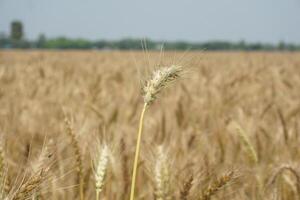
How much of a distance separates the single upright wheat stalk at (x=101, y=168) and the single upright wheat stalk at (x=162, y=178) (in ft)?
0.35

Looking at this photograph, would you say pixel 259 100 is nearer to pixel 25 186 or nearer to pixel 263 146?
pixel 263 146

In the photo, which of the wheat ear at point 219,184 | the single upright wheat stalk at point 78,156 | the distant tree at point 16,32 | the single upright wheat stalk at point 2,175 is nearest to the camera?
the single upright wheat stalk at point 2,175

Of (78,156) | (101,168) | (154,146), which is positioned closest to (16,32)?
(154,146)

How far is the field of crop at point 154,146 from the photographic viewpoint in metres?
0.91

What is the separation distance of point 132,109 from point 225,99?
831 mm

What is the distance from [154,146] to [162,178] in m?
0.50

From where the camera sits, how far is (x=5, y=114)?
2.58 metres

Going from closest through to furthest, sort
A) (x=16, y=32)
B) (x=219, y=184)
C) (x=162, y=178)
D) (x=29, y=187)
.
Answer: (x=29, y=187), (x=219, y=184), (x=162, y=178), (x=16, y=32)

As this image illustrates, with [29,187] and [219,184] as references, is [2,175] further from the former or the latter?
[219,184]

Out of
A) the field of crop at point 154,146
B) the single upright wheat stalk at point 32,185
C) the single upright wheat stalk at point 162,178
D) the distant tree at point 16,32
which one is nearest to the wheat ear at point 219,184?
the field of crop at point 154,146

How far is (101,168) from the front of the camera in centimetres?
94

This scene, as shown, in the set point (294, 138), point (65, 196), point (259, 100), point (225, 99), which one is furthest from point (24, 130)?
point (259, 100)

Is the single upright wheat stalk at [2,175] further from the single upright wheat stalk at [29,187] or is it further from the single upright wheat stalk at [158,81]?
the single upright wheat stalk at [158,81]

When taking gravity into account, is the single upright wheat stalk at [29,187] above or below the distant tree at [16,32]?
above
